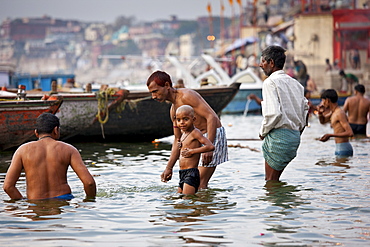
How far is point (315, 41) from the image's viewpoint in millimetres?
40781

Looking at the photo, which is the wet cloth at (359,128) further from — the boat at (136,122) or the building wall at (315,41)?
the building wall at (315,41)

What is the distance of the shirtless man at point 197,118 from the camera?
23.2 feet

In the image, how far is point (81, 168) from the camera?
21.6 ft

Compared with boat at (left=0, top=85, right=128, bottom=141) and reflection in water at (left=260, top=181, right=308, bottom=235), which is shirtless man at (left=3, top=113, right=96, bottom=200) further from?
boat at (left=0, top=85, right=128, bottom=141)

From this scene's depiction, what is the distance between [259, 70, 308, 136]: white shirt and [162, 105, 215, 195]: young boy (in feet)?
2.98

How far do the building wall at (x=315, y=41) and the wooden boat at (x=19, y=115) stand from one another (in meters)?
29.5

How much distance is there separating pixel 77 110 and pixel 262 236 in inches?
356

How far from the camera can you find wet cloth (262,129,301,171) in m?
7.52

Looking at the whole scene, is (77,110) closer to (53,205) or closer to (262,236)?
(53,205)

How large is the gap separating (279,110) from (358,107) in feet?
20.7

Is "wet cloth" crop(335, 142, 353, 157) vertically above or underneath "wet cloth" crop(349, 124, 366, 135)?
underneath

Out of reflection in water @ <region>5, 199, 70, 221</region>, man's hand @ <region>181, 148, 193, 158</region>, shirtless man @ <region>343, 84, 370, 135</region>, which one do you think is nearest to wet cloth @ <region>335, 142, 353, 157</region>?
shirtless man @ <region>343, 84, 370, 135</region>

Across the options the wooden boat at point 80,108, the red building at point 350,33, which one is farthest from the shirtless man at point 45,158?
the red building at point 350,33

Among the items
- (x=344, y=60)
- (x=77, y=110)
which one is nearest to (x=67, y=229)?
(x=77, y=110)
